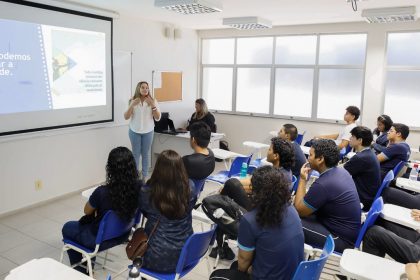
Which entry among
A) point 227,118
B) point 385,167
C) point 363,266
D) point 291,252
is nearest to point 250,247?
point 291,252

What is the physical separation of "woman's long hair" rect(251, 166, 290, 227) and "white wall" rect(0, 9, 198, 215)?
11.0ft

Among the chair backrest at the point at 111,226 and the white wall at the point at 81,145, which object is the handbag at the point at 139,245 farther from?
the white wall at the point at 81,145

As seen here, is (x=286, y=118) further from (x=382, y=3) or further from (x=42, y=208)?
(x=42, y=208)

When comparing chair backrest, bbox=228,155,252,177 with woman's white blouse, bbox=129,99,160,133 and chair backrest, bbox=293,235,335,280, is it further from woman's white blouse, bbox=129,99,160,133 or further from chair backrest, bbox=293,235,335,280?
chair backrest, bbox=293,235,335,280

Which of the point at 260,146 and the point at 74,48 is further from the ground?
the point at 74,48

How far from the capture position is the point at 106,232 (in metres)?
2.50

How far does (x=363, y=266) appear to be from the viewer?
199 centimetres

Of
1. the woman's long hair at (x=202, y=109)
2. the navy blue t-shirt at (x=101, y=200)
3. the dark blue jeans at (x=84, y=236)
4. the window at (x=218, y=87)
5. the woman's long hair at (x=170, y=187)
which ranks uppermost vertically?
the window at (x=218, y=87)

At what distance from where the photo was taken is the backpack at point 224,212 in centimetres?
256

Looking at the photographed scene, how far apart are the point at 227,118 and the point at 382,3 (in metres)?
3.89

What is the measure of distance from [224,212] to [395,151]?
8.49 ft

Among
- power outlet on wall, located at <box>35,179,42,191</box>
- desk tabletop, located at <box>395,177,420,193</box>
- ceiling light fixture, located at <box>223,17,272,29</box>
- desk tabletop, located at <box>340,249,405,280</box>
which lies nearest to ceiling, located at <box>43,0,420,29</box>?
ceiling light fixture, located at <box>223,17,272,29</box>

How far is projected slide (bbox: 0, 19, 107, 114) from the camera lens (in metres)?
4.08

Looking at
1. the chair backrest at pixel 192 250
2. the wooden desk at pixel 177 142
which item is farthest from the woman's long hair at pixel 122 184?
the wooden desk at pixel 177 142
